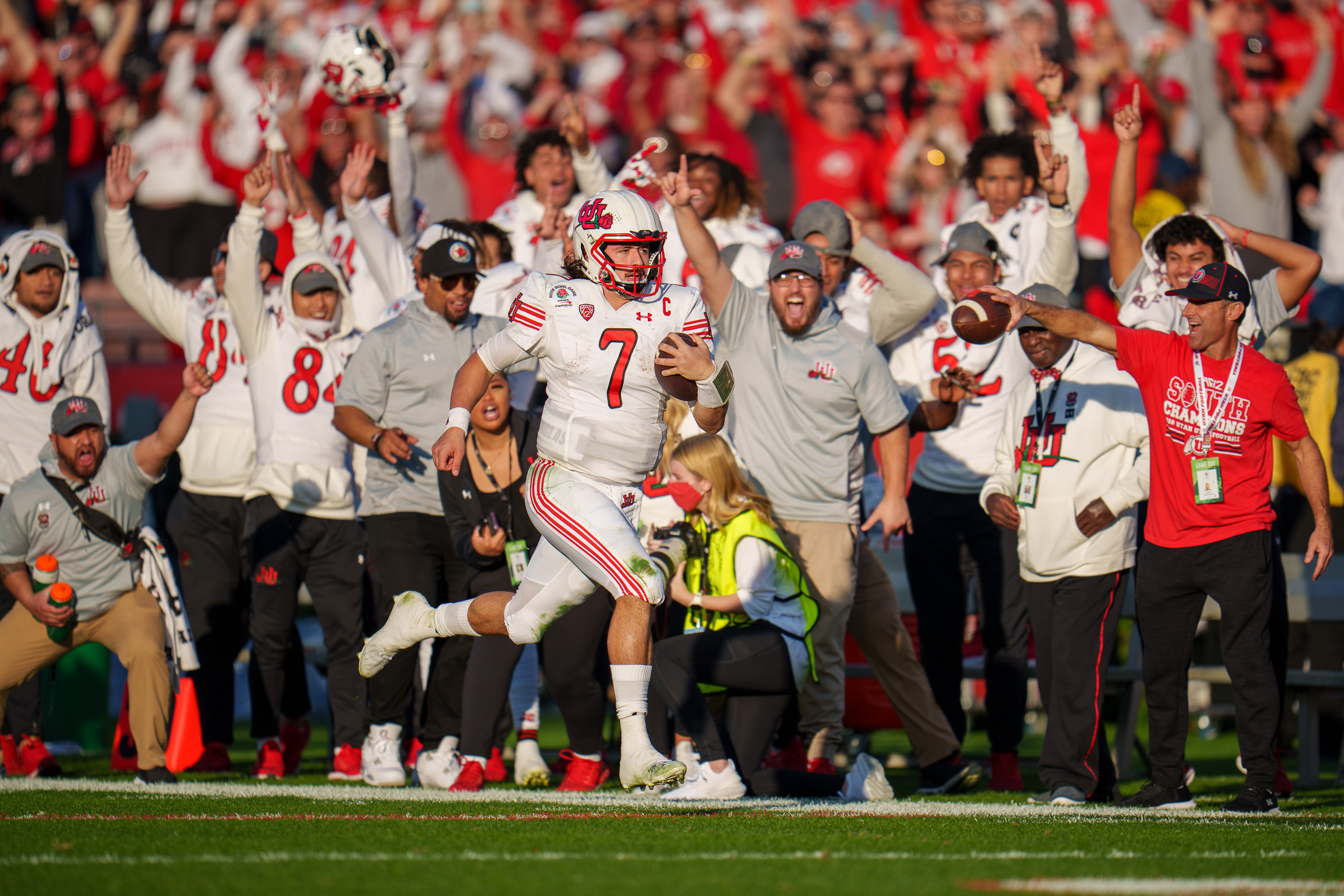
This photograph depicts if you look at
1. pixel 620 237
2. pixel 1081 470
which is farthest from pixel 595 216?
pixel 1081 470

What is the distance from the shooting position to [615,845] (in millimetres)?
5273

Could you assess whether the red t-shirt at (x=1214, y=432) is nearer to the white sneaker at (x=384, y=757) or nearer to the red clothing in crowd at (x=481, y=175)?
the white sneaker at (x=384, y=757)

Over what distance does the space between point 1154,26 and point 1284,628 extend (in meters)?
10.4

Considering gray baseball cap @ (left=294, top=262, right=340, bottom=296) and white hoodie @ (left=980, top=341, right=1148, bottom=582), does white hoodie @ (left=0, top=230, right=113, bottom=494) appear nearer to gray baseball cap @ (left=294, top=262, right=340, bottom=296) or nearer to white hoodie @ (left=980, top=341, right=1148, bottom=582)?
gray baseball cap @ (left=294, top=262, right=340, bottom=296)

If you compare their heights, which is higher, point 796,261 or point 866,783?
point 796,261

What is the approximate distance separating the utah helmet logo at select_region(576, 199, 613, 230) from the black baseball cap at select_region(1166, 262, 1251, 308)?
2.58 meters

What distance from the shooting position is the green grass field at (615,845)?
453 cm

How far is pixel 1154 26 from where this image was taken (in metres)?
15.6

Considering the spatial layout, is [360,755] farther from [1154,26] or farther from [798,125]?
[1154,26]

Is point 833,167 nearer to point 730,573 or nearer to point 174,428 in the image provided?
point 730,573

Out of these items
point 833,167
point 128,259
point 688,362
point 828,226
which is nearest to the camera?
point 688,362

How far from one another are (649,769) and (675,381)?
1482 mm

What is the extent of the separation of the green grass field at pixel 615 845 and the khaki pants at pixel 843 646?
58 centimetres

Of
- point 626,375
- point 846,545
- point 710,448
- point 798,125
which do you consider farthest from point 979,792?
point 798,125
